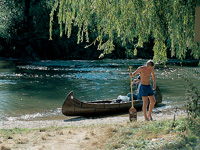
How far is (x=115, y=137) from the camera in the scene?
6352 mm

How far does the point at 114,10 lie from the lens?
7172mm

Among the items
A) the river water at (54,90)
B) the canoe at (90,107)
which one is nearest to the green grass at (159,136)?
the river water at (54,90)

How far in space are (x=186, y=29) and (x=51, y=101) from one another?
33.5 ft

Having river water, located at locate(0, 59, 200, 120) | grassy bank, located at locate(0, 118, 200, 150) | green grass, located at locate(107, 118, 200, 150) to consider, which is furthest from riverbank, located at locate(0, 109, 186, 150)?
river water, located at locate(0, 59, 200, 120)

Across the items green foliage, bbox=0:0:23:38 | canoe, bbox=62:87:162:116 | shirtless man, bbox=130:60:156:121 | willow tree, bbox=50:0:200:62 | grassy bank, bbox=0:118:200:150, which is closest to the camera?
grassy bank, bbox=0:118:200:150

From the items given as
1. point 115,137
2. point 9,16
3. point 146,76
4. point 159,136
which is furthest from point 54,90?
point 9,16

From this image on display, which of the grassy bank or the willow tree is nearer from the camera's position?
the grassy bank

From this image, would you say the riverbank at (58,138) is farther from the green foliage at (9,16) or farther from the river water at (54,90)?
the green foliage at (9,16)

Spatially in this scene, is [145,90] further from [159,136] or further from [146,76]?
[159,136]

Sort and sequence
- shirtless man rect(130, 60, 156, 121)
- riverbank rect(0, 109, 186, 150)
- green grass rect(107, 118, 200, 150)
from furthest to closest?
shirtless man rect(130, 60, 156, 121) < riverbank rect(0, 109, 186, 150) < green grass rect(107, 118, 200, 150)

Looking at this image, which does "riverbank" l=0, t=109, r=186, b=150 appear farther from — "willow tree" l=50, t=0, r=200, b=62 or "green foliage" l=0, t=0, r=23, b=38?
"green foliage" l=0, t=0, r=23, b=38

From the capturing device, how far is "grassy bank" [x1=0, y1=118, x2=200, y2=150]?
17.5ft

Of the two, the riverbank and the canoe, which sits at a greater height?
the riverbank

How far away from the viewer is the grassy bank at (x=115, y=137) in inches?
210
